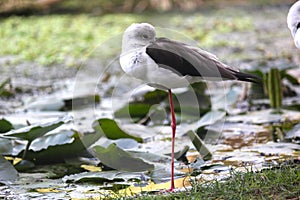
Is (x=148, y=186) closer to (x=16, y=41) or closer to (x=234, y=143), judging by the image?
(x=234, y=143)

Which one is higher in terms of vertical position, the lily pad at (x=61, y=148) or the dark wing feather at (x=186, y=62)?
the dark wing feather at (x=186, y=62)

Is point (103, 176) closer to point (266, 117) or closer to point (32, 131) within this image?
point (32, 131)

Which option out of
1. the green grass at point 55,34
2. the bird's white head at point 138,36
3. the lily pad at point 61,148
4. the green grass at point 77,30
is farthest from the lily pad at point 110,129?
the green grass at point 55,34

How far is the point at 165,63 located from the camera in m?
3.62

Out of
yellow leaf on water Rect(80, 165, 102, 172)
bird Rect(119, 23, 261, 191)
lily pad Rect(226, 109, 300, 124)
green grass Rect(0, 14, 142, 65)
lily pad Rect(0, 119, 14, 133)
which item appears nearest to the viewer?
bird Rect(119, 23, 261, 191)

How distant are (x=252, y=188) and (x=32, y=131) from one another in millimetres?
1567

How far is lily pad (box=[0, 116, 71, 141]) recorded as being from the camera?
A: 401cm

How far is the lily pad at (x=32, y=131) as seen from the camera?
13.1 feet

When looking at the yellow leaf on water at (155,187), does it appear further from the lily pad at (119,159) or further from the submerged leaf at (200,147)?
the submerged leaf at (200,147)

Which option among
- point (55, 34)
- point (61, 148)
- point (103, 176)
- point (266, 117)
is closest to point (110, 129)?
point (61, 148)

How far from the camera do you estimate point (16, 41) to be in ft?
33.4

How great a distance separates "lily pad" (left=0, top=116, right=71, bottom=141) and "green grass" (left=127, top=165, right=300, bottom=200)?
1124 mm

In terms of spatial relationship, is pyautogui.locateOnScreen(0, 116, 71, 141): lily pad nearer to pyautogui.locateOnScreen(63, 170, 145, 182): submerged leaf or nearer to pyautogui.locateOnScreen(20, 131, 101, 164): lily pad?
pyautogui.locateOnScreen(20, 131, 101, 164): lily pad

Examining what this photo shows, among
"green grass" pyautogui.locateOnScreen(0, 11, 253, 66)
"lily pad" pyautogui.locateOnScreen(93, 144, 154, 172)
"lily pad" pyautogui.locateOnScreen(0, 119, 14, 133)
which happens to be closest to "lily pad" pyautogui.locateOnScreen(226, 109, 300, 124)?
"lily pad" pyautogui.locateOnScreen(93, 144, 154, 172)
